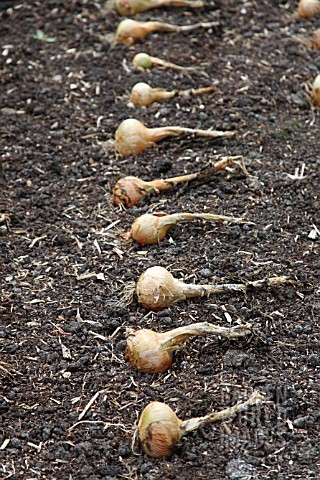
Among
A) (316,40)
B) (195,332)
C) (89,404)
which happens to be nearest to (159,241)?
(195,332)

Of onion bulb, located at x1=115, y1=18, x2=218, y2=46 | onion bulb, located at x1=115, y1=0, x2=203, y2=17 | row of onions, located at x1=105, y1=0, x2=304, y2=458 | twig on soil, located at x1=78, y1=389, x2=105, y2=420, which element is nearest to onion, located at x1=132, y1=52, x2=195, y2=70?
row of onions, located at x1=105, y1=0, x2=304, y2=458

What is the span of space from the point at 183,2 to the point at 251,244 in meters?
2.42

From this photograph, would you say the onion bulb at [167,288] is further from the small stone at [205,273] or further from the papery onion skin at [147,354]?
the papery onion skin at [147,354]

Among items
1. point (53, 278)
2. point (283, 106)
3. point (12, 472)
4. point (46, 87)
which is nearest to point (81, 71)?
point (46, 87)

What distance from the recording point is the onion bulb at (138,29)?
516cm

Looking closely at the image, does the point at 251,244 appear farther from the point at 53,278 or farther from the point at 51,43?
the point at 51,43

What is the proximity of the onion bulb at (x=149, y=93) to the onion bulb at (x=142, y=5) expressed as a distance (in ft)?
3.19

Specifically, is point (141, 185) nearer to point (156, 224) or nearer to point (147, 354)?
point (156, 224)

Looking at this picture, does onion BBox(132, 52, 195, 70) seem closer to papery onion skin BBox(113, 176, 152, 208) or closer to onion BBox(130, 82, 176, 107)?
onion BBox(130, 82, 176, 107)

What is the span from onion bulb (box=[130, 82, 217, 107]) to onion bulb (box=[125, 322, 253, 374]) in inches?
74.4

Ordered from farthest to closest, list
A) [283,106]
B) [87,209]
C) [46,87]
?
1. [46,87]
2. [283,106]
3. [87,209]

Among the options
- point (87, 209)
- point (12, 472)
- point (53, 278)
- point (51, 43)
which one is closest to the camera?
point (12, 472)

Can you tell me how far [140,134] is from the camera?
4.28m

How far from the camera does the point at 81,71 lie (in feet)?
16.6
